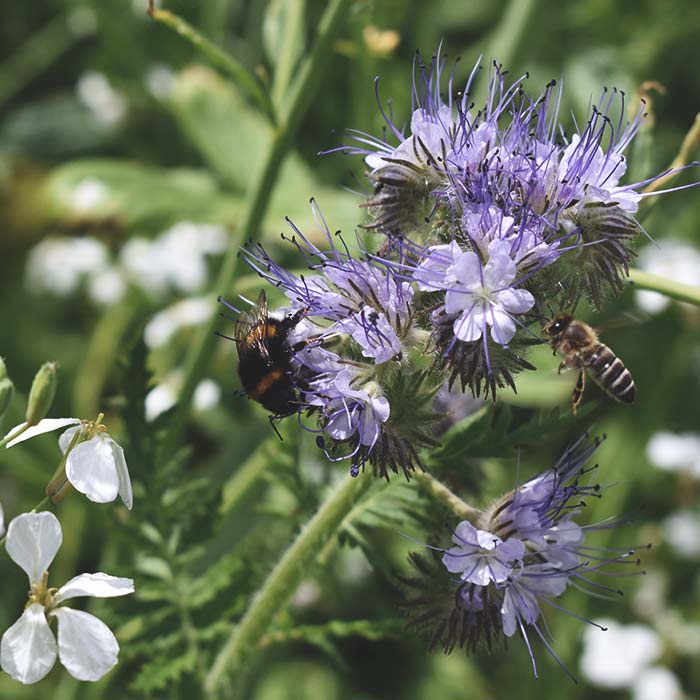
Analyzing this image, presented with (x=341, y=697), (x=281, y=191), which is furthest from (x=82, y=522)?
(x=281, y=191)

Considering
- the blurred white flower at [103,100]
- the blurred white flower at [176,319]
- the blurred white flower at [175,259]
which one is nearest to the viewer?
the blurred white flower at [176,319]

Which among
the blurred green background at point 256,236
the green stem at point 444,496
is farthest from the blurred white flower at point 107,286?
the green stem at point 444,496

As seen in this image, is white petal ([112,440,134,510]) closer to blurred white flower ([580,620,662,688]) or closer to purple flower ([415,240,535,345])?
purple flower ([415,240,535,345])

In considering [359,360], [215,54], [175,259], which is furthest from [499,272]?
[175,259]

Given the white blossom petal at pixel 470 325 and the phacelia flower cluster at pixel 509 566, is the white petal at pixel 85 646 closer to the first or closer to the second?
the phacelia flower cluster at pixel 509 566

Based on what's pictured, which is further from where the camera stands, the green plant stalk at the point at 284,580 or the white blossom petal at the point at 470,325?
the green plant stalk at the point at 284,580

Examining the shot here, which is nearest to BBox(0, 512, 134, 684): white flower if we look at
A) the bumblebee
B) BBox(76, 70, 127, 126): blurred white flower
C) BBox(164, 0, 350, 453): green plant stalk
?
the bumblebee

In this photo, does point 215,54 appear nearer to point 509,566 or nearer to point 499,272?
point 499,272
